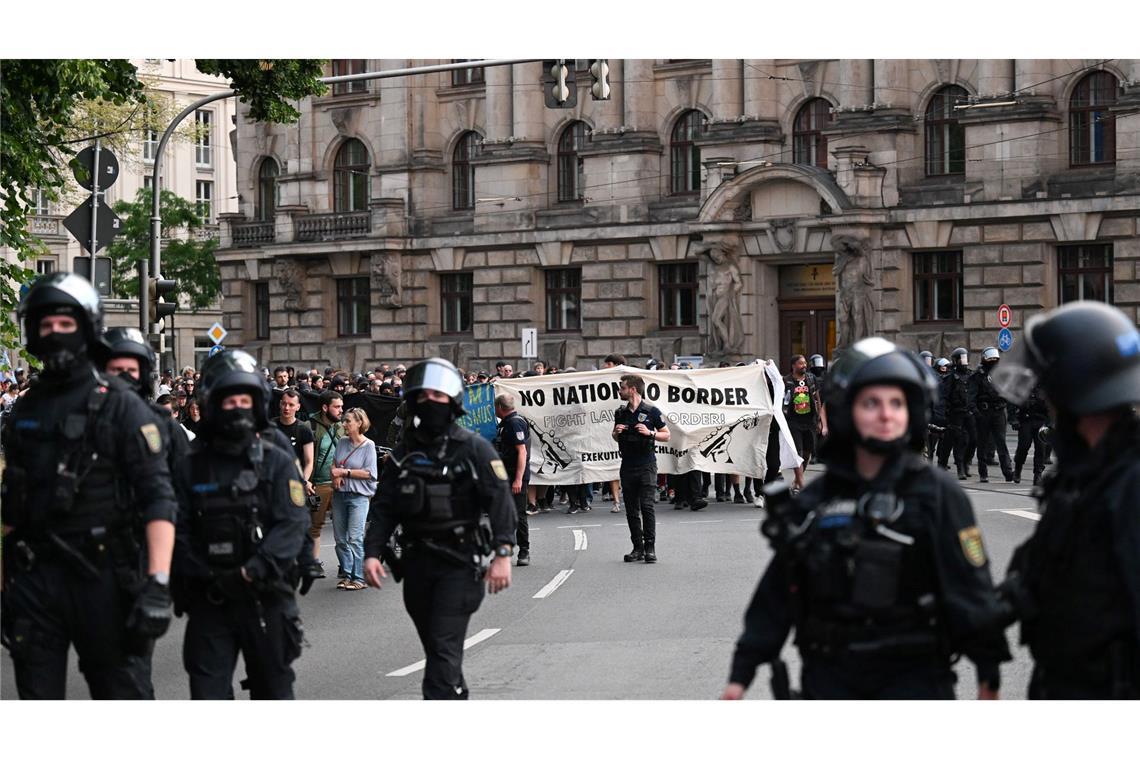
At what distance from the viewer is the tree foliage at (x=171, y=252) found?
73250 millimetres

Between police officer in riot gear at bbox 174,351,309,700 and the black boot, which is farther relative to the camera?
the black boot

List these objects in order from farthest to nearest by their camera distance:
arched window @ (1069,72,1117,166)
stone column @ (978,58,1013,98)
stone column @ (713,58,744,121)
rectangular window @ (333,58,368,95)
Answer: rectangular window @ (333,58,368,95)
stone column @ (713,58,744,121)
stone column @ (978,58,1013,98)
arched window @ (1069,72,1117,166)

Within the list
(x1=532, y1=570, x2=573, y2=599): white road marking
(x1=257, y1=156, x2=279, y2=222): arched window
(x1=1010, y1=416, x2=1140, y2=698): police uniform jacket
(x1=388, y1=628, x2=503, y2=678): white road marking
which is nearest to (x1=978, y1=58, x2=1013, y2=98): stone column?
(x1=257, y1=156, x2=279, y2=222): arched window

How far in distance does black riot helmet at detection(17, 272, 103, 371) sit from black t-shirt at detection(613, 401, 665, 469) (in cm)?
1053

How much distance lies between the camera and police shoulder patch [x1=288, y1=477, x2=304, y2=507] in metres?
8.15

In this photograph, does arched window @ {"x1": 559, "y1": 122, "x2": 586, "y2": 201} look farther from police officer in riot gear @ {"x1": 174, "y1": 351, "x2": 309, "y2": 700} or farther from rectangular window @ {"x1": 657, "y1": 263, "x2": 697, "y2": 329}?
police officer in riot gear @ {"x1": 174, "y1": 351, "x2": 309, "y2": 700}

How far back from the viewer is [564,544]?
66.2 ft

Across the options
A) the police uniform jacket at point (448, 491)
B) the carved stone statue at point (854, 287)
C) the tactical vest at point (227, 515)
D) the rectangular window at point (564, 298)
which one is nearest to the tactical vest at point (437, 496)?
the police uniform jacket at point (448, 491)

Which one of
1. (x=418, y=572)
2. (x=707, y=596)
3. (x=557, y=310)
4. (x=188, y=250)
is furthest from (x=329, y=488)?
(x=188, y=250)

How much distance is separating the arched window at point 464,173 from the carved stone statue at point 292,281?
5350 mm
